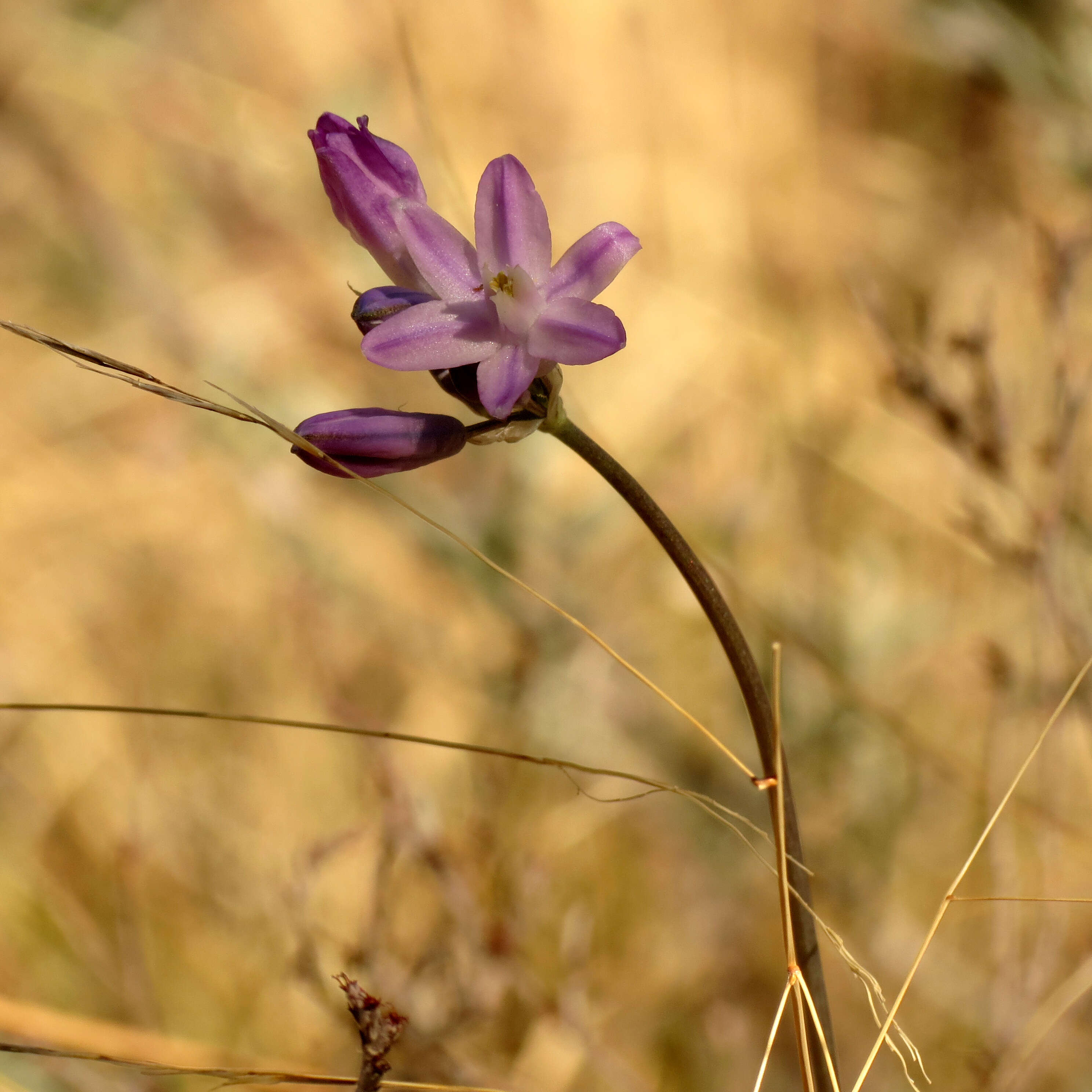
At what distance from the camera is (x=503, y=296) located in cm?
81

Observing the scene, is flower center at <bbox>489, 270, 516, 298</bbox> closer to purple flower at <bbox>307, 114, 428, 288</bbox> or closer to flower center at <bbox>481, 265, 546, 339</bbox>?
flower center at <bbox>481, 265, 546, 339</bbox>

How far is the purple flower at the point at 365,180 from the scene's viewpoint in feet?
2.73

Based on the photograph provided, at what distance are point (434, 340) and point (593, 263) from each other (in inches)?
5.9

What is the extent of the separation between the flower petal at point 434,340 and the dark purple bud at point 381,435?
0.05 meters

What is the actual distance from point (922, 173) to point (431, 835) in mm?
2562

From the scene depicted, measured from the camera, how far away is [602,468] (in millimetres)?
726

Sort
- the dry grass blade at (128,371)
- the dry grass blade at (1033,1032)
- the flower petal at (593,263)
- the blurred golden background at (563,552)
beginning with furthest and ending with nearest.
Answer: the blurred golden background at (563,552), the dry grass blade at (1033,1032), the flower petal at (593,263), the dry grass blade at (128,371)

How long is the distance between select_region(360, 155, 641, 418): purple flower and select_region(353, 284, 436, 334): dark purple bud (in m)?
0.03

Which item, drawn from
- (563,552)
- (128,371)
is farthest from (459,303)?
(563,552)

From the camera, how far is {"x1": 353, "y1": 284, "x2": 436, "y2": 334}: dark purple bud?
84 centimetres

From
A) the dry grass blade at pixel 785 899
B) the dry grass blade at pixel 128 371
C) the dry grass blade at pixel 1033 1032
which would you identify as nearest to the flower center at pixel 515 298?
the dry grass blade at pixel 128 371

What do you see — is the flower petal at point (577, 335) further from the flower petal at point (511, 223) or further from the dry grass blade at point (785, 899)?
the dry grass blade at point (785, 899)

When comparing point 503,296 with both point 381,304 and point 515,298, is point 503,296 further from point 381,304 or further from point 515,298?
point 381,304

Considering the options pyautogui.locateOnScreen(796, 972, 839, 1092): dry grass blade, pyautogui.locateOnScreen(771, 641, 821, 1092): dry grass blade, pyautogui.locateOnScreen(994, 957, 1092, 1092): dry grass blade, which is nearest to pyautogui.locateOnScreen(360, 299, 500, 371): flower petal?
pyautogui.locateOnScreen(771, 641, 821, 1092): dry grass blade
